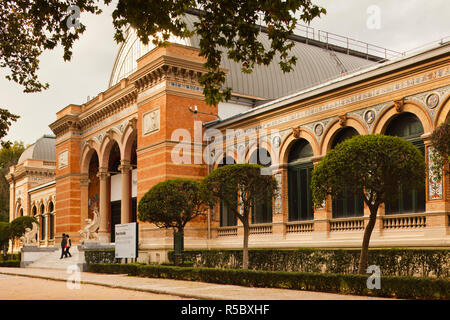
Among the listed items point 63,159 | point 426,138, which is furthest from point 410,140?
point 63,159

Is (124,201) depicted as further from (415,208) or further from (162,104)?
(415,208)

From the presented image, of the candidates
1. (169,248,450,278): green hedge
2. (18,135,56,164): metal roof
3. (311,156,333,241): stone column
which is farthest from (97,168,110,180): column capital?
(18,135,56,164): metal roof

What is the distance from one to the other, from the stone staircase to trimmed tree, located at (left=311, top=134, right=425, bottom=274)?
739 inches

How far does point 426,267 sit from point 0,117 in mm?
13681

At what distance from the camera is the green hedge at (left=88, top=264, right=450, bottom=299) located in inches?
494

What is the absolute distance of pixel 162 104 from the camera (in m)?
30.1

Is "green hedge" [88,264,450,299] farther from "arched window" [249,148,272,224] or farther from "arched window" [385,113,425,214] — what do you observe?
"arched window" [249,148,272,224]

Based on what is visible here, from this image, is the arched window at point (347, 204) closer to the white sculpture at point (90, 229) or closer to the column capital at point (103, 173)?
the white sculpture at point (90, 229)

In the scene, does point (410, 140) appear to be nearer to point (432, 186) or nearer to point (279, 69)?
point (432, 186)

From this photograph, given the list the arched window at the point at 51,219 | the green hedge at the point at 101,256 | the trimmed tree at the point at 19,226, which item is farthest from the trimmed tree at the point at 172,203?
the arched window at the point at 51,219

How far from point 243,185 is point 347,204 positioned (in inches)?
179

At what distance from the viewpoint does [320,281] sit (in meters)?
14.8
